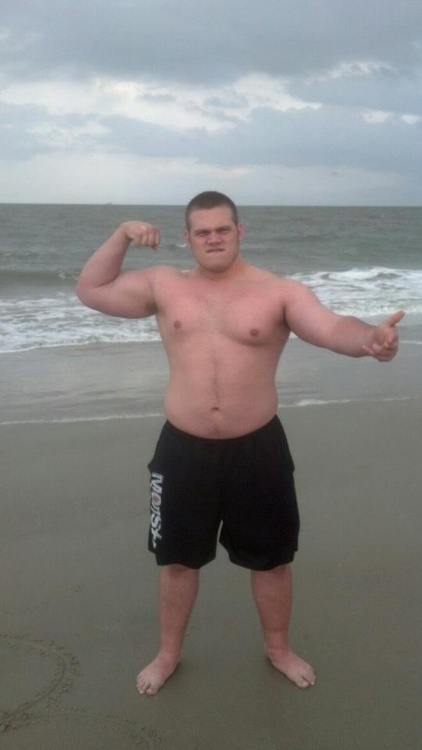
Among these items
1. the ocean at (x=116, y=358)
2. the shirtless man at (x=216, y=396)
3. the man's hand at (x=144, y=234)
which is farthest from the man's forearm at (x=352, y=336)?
the ocean at (x=116, y=358)

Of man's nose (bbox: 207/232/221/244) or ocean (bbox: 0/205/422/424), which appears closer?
man's nose (bbox: 207/232/221/244)

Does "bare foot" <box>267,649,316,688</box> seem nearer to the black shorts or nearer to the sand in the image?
the sand

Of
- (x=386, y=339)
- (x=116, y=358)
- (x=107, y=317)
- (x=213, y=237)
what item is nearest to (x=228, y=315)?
(x=213, y=237)

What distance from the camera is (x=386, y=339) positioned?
232cm

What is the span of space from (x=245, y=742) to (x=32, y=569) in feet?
4.84

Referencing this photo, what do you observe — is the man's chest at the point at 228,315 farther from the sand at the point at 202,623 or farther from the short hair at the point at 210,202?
the sand at the point at 202,623

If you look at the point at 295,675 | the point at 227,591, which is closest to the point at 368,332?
the point at 295,675

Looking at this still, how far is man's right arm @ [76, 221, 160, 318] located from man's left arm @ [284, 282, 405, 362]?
0.55 meters

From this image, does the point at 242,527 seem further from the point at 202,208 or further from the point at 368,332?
the point at 202,208

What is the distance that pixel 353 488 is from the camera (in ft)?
15.6

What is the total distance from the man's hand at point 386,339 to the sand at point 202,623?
52.1 inches

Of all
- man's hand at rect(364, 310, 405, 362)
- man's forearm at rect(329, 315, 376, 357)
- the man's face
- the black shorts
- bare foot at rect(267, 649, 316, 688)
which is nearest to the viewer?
man's hand at rect(364, 310, 405, 362)

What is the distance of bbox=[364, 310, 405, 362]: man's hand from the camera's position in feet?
7.60

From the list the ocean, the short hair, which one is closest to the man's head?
the short hair
